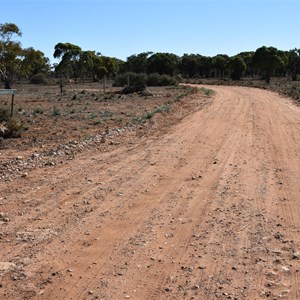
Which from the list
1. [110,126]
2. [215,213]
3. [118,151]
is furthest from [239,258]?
[110,126]

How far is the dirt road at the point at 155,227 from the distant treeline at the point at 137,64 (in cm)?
2411

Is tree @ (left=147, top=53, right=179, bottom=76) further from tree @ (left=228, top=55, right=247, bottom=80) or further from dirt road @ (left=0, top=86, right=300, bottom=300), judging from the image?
dirt road @ (left=0, top=86, right=300, bottom=300)

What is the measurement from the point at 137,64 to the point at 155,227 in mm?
84358

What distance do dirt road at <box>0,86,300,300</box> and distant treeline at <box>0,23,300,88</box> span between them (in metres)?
24.1

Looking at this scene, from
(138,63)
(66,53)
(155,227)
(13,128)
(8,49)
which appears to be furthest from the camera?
(138,63)

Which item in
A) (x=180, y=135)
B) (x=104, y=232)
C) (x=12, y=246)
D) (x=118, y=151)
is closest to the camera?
(x=12, y=246)

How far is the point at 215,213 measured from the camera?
21.6ft

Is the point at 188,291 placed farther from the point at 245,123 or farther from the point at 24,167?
the point at 245,123

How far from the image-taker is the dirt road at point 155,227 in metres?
4.55

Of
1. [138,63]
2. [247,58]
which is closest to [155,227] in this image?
[138,63]

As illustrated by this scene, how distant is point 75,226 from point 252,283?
2.65 metres

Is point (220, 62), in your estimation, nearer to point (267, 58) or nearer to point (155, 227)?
point (267, 58)

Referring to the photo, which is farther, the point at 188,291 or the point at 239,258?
the point at 239,258

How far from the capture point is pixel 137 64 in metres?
88.4
